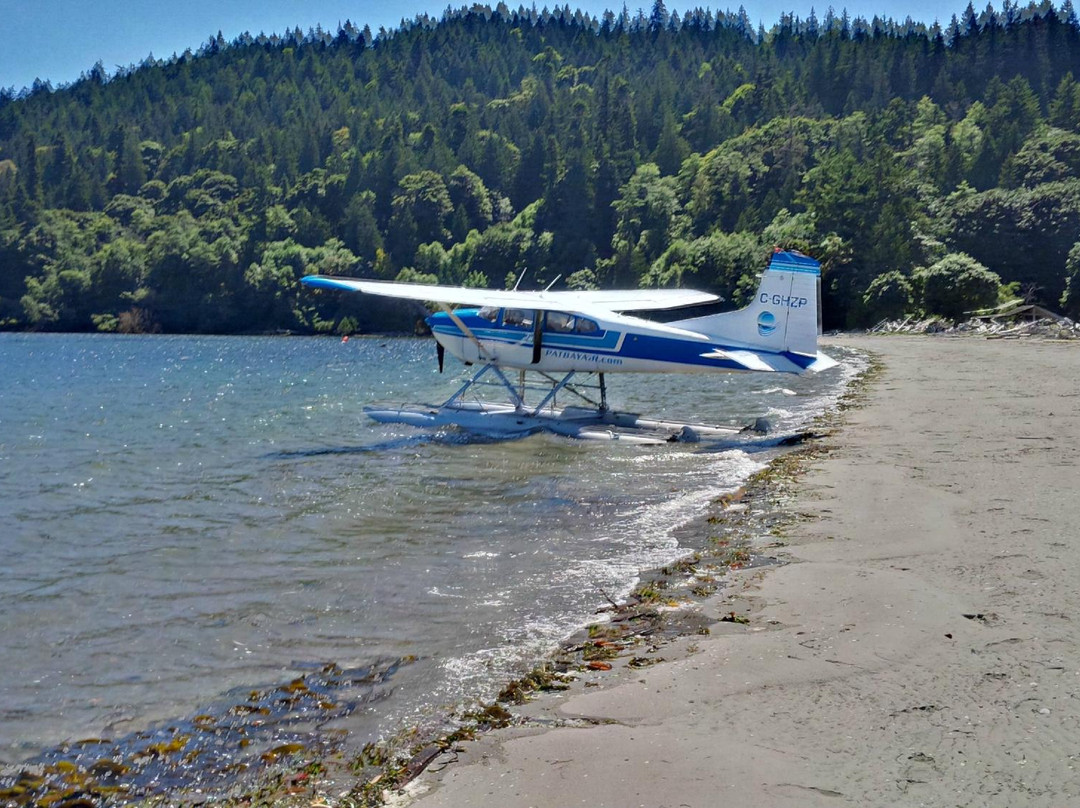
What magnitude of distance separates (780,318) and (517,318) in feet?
14.8

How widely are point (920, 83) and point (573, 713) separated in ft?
439

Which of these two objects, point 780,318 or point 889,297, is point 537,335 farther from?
point 889,297

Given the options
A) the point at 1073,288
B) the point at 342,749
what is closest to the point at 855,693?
the point at 342,749

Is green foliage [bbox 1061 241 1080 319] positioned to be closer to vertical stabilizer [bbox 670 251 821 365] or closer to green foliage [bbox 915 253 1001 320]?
green foliage [bbox 915 253 1001 320]

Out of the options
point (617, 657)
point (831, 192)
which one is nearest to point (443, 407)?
point (617, 657)

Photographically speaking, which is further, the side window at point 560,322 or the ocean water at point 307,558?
the side window at point 560,322

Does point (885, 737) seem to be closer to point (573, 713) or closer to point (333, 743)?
point (573, 713)

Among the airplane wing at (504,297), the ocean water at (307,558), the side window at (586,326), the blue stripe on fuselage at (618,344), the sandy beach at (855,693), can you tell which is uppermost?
the airplane wing at (504,297)

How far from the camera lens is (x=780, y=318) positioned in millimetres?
16641

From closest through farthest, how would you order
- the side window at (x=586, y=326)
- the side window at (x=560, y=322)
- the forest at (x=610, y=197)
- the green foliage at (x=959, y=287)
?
the side window at (x=586, y=326), the side window at (x=560, y=322), the green foliage at (x=959, y=287), the forest at (x=610, y=197)

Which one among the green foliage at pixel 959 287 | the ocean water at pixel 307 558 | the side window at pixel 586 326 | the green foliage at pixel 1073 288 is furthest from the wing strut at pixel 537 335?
the green foliage at pixel 959 287

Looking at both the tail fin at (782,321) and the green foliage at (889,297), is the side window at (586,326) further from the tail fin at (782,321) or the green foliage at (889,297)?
the green foliage at (889,297)

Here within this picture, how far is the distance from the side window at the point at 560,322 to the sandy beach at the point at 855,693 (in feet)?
29.6

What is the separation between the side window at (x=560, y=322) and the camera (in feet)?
58.1
